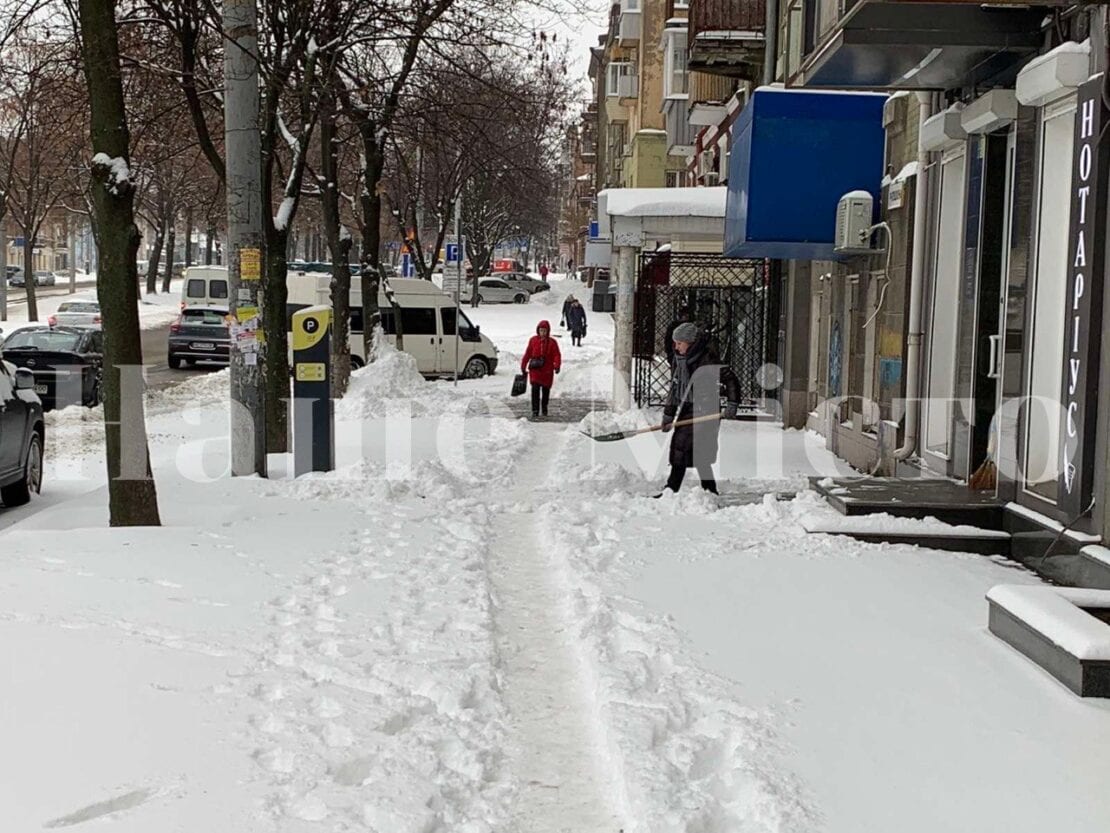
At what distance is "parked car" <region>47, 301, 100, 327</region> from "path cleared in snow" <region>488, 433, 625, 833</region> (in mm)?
25184

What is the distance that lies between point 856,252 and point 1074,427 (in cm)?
570

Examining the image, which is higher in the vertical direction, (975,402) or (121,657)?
(975,402)

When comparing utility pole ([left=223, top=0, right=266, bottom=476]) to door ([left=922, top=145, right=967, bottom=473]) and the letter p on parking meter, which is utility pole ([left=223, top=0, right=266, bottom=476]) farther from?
door ([left=922, top=145, right=967, bottom=473])

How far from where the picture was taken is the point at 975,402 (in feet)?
32.9

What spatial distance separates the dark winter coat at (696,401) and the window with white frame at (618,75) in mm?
41060

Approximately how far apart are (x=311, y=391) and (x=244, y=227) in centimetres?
157

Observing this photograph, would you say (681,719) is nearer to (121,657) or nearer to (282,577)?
(121,657)

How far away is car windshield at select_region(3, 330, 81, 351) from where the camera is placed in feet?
70.1

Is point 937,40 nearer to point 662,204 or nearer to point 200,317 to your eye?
point 662,204

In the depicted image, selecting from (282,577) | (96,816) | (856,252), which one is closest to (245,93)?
(282,577)

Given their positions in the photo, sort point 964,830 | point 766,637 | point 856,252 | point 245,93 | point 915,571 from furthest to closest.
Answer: point 856,252
point 245,93
point 915,571
point 766,637
point 964,830

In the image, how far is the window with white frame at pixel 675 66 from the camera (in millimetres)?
31453

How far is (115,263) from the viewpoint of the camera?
830 centimetres

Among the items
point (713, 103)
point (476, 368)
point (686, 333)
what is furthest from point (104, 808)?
point (713, 103)
